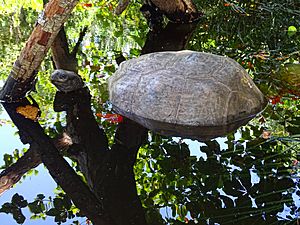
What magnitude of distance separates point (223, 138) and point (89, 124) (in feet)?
2.44

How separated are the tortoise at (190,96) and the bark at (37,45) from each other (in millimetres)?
466

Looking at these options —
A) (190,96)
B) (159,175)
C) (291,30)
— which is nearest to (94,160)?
(159,175)

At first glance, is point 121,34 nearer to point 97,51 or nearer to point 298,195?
point 97,51

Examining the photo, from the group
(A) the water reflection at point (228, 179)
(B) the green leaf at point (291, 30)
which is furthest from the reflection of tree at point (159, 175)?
(B) the green leaf at point (291, 30)

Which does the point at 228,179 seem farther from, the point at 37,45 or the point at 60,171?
the point at 37,45

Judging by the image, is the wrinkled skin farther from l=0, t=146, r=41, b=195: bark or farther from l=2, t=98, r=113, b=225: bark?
l=0, t=146, r=41, b=195: bark

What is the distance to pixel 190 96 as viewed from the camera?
7.10 feet

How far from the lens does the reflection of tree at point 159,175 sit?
158 centimetres

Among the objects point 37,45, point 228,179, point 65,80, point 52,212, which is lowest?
point 228,179

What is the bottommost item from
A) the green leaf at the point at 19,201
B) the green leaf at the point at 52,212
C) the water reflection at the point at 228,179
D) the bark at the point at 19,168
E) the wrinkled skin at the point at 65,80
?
the water reflection at the point at 228,179

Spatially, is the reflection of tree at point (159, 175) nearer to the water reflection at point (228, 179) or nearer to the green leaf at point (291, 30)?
the water reflection at point (228, 179)

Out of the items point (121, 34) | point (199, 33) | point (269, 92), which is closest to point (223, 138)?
point (269, 92)

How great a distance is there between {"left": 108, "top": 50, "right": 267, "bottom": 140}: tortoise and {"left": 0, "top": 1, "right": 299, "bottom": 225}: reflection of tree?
0.28ft

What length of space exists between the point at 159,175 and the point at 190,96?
447 millimetres
